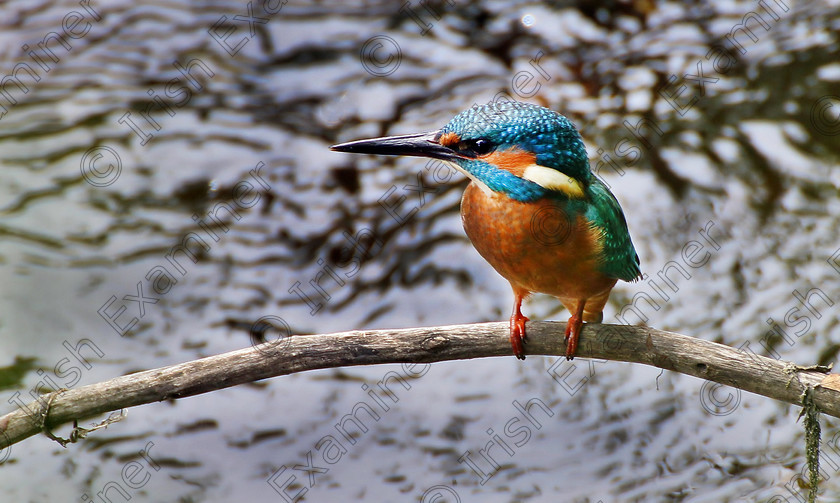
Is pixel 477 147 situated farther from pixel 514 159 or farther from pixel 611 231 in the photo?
pixel 611 231

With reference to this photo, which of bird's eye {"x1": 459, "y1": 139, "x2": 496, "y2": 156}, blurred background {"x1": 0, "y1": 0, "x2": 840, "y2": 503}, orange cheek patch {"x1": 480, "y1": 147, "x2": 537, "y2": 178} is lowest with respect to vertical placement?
blurred background {"x1": 0, "y1": 0, "x2": 840, "y2": 503}

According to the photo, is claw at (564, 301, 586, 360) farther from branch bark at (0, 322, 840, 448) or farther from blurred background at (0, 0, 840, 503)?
blurred background at (0, 0, 840, 503)

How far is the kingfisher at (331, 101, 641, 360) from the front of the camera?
2461 millimetres

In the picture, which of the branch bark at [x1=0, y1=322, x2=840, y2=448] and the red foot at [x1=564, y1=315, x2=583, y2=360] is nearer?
the branch bark at [x1=0, y1=322, x2=840, y2=448]

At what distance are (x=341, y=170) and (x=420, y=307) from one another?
4.08 feet

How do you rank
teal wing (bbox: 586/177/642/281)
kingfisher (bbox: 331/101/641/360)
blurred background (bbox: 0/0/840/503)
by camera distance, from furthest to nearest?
blurred background (bbox: 0/0/840/503), teal wing (bbox: 586/177/642/281), kingfisher (bbox: 331/101/641/360)

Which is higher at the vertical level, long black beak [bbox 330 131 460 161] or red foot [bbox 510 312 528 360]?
long black beak [bbox 330 131 460 161]

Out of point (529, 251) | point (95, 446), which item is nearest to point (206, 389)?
point (529, 251)

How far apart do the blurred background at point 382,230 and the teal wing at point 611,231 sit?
1.62m

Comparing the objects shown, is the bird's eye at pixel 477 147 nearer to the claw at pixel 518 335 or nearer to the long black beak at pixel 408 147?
the long black beak at pixel 408 147

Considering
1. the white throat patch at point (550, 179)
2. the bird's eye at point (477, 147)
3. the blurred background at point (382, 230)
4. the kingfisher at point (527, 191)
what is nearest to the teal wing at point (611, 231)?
the kingfisher at point (527, 191)

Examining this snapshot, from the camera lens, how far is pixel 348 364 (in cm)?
255

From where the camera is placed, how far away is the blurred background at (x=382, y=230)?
402 centimetres

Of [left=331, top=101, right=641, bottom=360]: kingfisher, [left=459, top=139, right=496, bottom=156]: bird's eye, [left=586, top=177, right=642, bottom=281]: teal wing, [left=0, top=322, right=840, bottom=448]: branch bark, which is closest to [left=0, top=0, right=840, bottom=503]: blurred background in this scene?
[left=0, top=322, right=840, bottom=448]: branch bark
